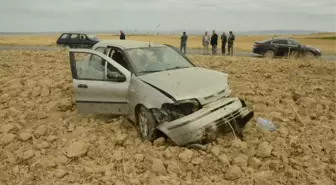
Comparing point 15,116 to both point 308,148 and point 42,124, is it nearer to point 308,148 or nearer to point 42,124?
point 42,124

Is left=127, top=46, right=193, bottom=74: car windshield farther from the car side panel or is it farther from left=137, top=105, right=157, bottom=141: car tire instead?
left=137, top=105, right=157, bottom=141: car tire

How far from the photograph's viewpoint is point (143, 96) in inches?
239

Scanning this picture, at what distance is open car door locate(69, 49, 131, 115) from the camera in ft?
21.4

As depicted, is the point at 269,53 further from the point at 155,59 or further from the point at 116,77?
the point at 116,77

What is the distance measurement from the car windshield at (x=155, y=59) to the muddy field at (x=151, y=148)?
3.71 ft

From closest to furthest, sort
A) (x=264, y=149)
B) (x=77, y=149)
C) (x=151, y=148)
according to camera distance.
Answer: (x=264, y=149) < (x=151, y=148) < (x=77, y=149)

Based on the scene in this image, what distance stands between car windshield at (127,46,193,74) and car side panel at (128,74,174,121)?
386 millimetres

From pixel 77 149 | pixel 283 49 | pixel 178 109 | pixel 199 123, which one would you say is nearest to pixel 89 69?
pixel 77 149

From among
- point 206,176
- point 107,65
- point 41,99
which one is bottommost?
point 206,176

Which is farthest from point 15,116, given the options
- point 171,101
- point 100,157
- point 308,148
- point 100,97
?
point 308,148

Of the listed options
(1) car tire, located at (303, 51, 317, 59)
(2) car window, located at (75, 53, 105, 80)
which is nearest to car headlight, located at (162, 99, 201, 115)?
(2) car window, located at (75, 53, 105, 80)

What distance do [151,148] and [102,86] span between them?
1.63 m

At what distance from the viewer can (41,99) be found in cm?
861

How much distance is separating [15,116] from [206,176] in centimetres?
462
